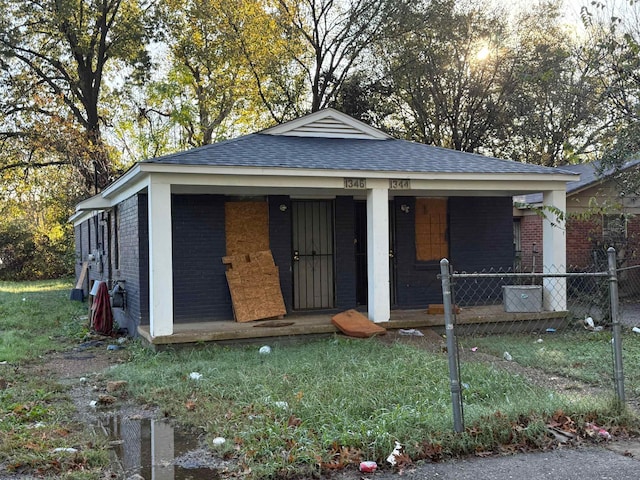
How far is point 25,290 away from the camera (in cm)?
2191

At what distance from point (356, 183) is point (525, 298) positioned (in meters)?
3.70

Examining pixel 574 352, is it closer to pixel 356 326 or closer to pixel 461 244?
pixel 356 326

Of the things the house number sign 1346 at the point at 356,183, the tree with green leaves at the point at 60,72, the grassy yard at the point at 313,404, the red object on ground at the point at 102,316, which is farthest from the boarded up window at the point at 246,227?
the tree with green leaves at the point at 60,72

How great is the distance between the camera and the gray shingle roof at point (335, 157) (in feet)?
29.9

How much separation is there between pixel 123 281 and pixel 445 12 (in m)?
15.3

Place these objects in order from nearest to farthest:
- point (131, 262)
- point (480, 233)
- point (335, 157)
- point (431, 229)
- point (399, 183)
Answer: point (399, 183) < point (335, 157) < point (131, 262) < point (431, 229) < point (480, 233)

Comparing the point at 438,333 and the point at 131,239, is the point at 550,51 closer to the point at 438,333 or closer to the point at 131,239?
the point at 438,333

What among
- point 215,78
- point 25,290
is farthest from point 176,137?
point 25,290

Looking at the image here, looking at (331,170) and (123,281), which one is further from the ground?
Result: (331,170)

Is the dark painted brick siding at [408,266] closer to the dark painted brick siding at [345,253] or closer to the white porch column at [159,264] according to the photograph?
the dark painted brick siding at [345,253]

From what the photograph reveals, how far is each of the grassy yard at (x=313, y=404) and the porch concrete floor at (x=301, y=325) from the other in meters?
0.20

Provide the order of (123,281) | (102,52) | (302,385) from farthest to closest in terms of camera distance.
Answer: (102,52) → (123,281) → (302,385)

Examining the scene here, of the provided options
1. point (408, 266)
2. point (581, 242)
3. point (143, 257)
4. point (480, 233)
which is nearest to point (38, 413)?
point (143, 257)

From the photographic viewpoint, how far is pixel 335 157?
1021cm
